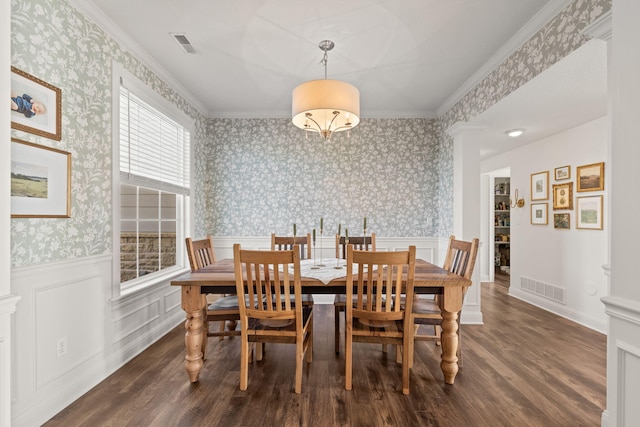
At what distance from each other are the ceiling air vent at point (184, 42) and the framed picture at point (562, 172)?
4.56m

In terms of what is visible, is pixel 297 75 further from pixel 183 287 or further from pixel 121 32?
pixel 183 287

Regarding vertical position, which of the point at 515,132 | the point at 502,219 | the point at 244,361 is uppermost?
the point at 515,132

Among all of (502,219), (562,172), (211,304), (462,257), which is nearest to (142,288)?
(211,304)

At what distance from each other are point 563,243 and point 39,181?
5.36 metres

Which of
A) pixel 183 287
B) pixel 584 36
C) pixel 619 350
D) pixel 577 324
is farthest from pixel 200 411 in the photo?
pixel 577 324

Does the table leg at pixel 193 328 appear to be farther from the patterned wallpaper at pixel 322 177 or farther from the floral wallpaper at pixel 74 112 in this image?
the patterned wallpaper at pixel 322 177

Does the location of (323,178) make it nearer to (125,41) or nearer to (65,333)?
(125,41)

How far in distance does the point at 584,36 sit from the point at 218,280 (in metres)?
2.92

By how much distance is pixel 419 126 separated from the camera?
15.2ft

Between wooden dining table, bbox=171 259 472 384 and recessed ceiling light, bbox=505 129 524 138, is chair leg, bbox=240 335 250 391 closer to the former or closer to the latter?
wooden dining table, bbox=171 259 472 384

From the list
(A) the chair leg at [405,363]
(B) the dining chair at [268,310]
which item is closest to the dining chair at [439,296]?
(A) the chair leg at [405,363]

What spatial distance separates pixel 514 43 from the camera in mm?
2703

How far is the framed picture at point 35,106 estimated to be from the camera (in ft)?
5.84

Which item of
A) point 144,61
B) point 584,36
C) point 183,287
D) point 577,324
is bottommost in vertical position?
point 577,324
